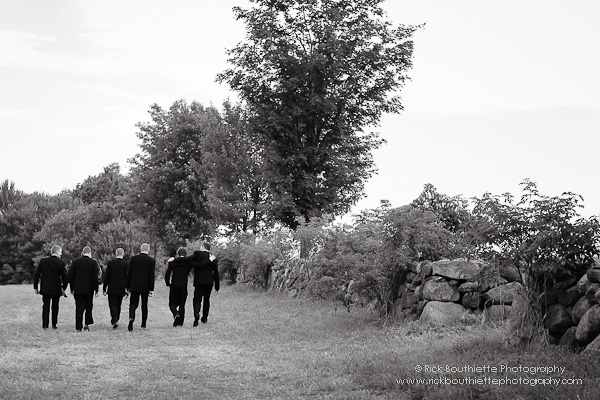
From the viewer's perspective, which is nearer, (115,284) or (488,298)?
(488,298)

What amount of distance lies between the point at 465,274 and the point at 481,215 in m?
2.93

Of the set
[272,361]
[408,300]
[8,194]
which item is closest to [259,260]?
[408,300]

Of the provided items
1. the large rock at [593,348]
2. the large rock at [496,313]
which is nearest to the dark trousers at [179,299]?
the large rock at [496,313]

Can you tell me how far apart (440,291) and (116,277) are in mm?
8304

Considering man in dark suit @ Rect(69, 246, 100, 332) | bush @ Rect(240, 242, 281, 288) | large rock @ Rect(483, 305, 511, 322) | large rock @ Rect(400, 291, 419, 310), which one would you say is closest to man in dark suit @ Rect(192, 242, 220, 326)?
man in dark suit @ Rect(69, 246, 100, 332)

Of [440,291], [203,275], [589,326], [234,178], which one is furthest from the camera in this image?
[234,178]

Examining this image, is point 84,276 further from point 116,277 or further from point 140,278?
point 140,278

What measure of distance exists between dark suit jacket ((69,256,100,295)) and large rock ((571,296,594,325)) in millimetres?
11584

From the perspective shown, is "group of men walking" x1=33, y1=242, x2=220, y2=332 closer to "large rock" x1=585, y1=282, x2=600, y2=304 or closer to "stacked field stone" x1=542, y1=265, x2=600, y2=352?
"stacked field stone" x1=542, y1=265, x2=600, y2=352

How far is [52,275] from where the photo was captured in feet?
54.2

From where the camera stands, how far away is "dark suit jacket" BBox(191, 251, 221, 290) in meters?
17.4

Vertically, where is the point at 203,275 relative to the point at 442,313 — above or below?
above

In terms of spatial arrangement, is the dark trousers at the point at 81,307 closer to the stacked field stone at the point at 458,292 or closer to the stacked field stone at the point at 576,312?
the stacked field stone at the point at 458,292

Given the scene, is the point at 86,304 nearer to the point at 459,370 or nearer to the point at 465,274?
the point at 465,274
